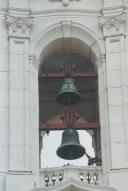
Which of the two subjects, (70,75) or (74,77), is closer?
(70,75)

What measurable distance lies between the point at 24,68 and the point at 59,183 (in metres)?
3.97

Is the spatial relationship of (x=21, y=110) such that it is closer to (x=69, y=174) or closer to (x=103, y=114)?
(x=103, y=114)

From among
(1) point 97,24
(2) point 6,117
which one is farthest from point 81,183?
(1) point 97,24

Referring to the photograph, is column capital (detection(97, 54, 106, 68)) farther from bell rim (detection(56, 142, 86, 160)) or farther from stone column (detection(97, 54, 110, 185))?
bell rim (detection(56, 142, 86, 160))

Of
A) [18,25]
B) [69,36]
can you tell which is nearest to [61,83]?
[69,36]

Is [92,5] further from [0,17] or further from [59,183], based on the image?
[59,183]

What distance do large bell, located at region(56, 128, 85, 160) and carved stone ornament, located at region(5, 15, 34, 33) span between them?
3385mm

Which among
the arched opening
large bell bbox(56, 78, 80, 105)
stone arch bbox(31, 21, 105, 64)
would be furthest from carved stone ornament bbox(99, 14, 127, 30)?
large bell bbox(56, 78, 80, 105)

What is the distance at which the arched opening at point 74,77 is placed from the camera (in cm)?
3719

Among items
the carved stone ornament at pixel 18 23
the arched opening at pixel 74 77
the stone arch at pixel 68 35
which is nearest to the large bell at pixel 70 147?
the arched opening at pixel 74 77

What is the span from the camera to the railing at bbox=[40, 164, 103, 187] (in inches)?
1347

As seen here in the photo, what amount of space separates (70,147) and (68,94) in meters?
1.70

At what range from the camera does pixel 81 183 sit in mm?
33562

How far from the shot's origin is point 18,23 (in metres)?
36.9
